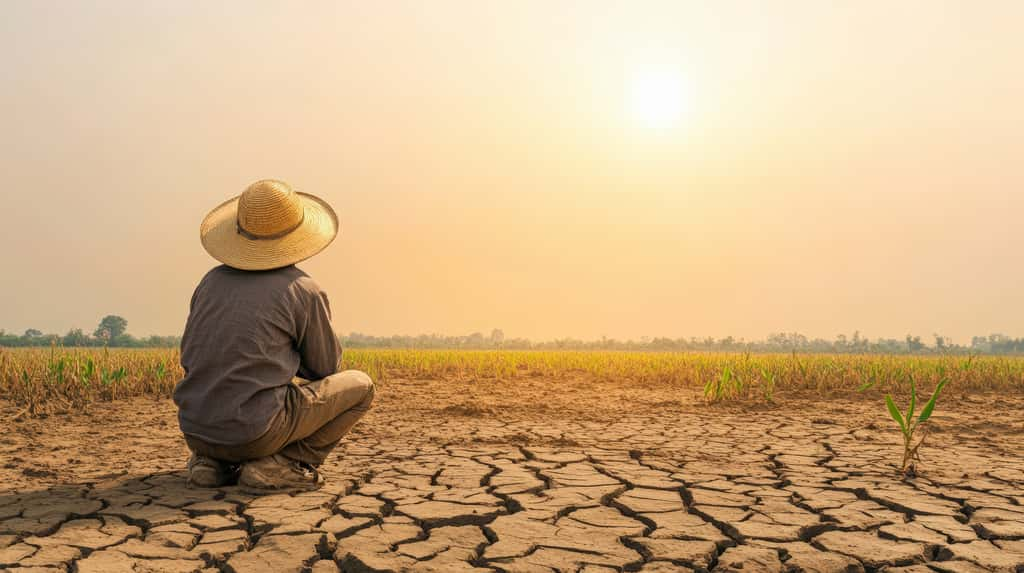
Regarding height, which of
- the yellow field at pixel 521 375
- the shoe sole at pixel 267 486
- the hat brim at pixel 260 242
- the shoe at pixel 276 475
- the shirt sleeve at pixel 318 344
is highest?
the hat brim at pixel 260 242

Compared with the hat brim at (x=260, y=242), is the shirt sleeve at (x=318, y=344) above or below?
below

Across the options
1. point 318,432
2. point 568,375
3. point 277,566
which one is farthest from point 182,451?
point 568,375

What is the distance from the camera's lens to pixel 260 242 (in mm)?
3547

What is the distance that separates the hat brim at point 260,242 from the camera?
137 inches

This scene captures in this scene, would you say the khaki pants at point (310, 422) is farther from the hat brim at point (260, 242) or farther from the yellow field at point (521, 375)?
the yellow field at point (521, 375)

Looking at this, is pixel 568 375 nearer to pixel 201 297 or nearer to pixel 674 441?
pixel 674 441

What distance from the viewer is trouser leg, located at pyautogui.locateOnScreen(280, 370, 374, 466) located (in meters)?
3.52

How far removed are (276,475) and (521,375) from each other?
920cm

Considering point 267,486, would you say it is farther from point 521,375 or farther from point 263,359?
point 521,375

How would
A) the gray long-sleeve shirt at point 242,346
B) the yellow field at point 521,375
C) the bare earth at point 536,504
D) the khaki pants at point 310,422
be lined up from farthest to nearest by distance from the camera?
the yellow field at point 521,375 → the khaki pants at point 310,422 → the gray long-sleeve shirt at point 242,346 → the bare earth at point 536,504

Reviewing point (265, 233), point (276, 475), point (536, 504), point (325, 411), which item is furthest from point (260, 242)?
point (536, 504)

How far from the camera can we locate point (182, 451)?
491 centimetres

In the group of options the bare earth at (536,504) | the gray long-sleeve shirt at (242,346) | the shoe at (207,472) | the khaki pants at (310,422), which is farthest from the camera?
the shoe at (207,472)

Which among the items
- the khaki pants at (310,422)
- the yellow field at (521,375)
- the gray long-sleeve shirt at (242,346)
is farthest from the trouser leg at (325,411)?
the yellow field at (521,375)
